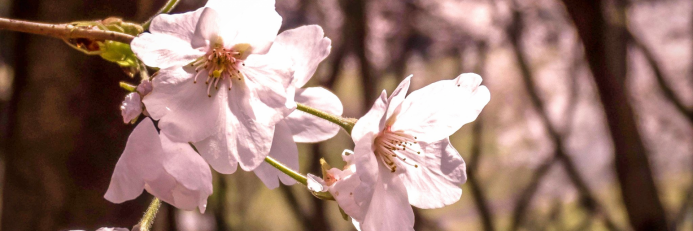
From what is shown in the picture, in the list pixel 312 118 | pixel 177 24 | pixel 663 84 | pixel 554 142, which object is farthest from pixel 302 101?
pixel 554 142

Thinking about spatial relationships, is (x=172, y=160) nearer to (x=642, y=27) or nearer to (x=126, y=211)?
(x=126, y=211)

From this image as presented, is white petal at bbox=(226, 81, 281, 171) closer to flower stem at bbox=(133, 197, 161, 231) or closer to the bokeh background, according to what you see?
flower stem at bbox=(133, 197, 161, 231)

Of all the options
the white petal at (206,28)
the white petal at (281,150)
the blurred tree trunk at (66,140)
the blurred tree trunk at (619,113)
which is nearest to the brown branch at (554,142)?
the blurred tree trunk at (619,113)

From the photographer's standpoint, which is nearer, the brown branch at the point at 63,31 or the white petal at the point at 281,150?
the brown branch at the point at 63,31

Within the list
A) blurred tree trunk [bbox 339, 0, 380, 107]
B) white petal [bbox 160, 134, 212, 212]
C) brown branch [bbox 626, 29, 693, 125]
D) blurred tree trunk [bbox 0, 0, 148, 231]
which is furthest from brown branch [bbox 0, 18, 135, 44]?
brown branch [bbox 626, 29, 693, 125]

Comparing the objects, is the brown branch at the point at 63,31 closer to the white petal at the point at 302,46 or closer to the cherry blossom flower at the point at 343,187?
the white petal at the point at 302,46
